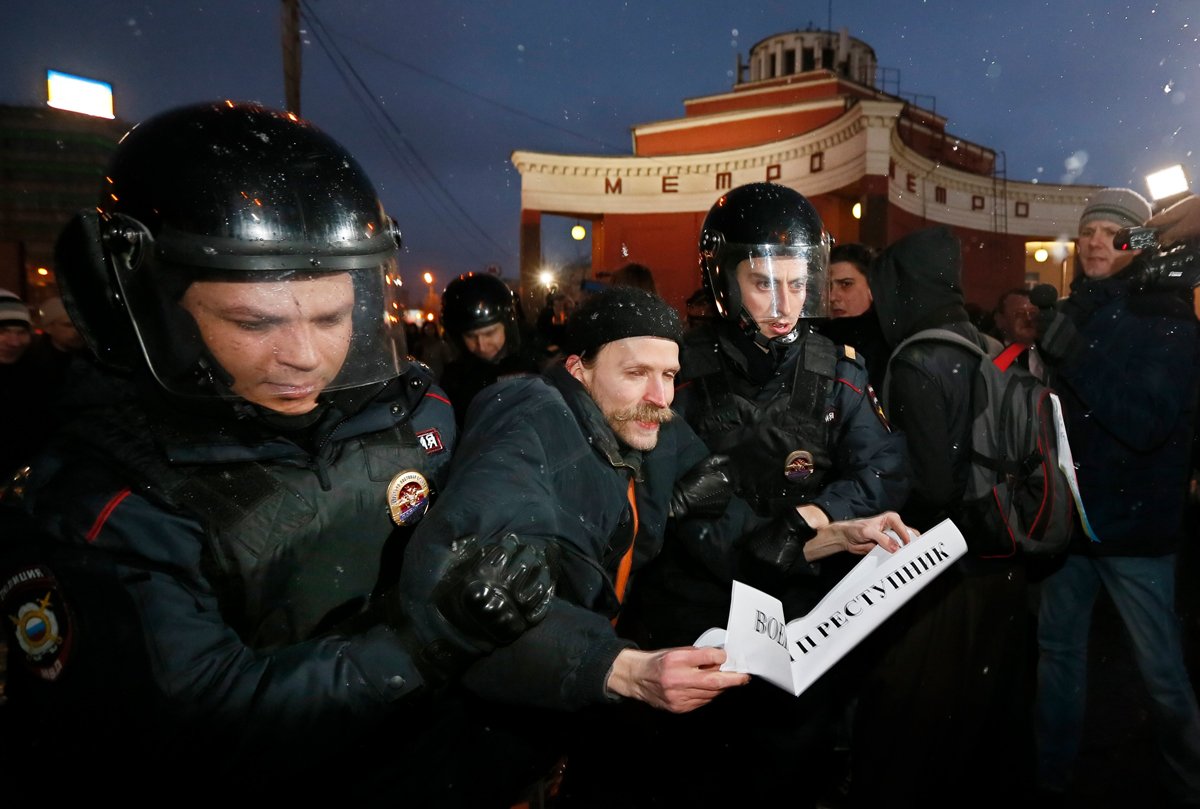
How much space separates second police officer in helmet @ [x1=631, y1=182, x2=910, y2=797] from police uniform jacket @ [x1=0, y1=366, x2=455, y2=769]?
1445 millimetres

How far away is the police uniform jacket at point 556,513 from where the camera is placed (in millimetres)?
1458

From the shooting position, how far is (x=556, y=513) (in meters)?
1.64

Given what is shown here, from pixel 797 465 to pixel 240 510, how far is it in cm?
202

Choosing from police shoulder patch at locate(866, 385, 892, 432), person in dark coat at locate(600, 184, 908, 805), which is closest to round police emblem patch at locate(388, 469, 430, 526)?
person in dark coat at locate(600, 184, 908, 805)

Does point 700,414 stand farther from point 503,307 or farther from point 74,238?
point 503,307

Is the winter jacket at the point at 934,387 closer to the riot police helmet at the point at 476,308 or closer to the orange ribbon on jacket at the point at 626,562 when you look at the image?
the orange ribbon on jacket at the point at 626,562

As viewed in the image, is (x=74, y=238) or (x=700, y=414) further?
(x=700, y=414)

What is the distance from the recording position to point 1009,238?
2294cm

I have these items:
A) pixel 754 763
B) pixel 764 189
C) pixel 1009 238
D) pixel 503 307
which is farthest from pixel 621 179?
pixel 754 763

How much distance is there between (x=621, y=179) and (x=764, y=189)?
64.8 ft

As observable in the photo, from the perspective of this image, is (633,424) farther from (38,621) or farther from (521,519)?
(38,621)

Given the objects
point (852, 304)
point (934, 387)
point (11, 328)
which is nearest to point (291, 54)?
point (11, 328)

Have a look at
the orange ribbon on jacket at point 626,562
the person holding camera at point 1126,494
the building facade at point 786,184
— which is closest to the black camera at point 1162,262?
the person holding camera at point 1126,494

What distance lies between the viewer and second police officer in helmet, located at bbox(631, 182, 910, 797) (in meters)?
2.52
